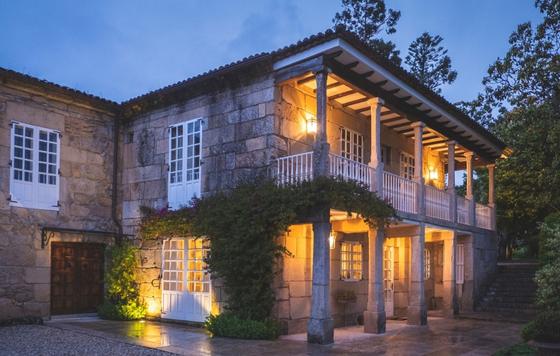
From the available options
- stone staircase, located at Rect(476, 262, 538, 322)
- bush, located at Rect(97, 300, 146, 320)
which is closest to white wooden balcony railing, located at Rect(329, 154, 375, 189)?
bush, located at Rect(97, 300, 146, 320)

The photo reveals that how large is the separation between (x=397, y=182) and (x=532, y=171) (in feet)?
33.5

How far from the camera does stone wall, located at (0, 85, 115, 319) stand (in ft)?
39.2

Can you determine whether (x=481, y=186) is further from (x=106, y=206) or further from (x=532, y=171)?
(x=106, y=206)

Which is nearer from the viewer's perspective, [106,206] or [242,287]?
[242,287]

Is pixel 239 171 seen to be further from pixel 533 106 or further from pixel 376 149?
pixel 533 106

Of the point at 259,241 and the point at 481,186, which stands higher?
the point at 481,186

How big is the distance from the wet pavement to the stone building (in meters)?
0.53

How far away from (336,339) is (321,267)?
1.58 meters

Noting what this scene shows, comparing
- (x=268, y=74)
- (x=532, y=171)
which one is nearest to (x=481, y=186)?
(x=532, y=171)

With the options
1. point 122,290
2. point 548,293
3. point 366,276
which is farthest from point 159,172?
point 548,293

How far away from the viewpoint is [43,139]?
42.1 ft

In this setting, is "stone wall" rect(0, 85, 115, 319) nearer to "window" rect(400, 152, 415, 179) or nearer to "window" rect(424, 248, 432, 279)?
"window" rect(400, 152, 415, 179)

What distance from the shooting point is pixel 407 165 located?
1662 centimetres

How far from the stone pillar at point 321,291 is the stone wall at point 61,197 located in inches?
244
